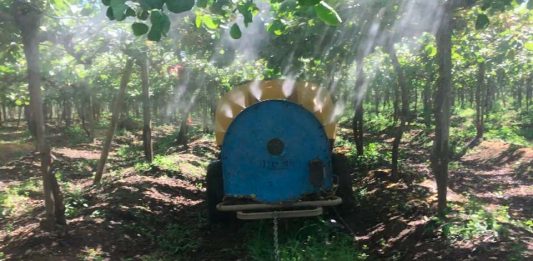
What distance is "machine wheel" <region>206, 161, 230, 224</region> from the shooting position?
7516 mm

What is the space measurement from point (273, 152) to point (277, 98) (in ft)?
6.23

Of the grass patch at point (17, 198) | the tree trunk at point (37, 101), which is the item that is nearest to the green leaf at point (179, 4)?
the tree trunk at point (37, 101)

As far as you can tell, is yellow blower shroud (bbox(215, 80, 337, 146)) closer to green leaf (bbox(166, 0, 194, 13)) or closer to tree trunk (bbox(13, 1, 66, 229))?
tree trunk (bbox(13, 1, 66, 229))

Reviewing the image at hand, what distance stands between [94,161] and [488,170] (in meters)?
14.0

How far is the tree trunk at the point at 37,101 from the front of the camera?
19.5 feet

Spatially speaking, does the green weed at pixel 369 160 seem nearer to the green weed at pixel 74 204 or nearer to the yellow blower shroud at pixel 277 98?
the yellow blower shroud at pixel 277 98

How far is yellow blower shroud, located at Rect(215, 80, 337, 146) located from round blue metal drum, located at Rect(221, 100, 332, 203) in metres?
1.47

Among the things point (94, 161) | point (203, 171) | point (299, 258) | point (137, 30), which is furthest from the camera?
point (94, 161)

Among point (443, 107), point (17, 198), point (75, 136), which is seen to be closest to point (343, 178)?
point (443, 107)

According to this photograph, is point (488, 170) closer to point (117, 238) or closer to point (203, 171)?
point (203, 171)

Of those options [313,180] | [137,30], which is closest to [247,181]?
[313,180]

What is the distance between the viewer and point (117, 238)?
6898 mm

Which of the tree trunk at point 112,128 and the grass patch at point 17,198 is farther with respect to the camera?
the tree trunk at point 112,128

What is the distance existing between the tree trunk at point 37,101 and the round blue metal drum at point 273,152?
2.45 m
